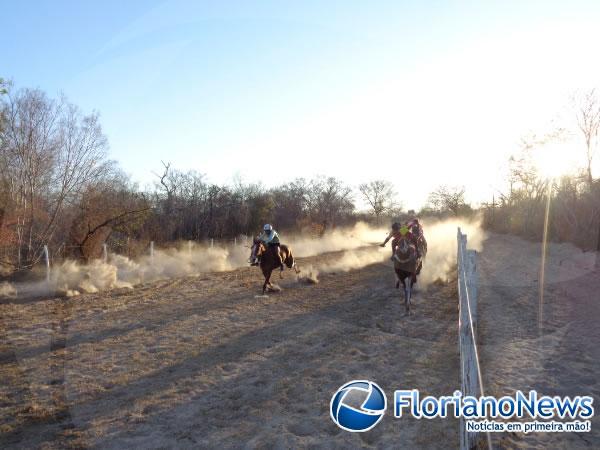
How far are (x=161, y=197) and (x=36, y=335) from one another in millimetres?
40596

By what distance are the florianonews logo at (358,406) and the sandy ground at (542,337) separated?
1.48m

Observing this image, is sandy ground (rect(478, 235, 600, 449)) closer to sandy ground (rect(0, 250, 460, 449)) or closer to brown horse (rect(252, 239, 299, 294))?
sandy ground (rect(0, 250, 460, 449))

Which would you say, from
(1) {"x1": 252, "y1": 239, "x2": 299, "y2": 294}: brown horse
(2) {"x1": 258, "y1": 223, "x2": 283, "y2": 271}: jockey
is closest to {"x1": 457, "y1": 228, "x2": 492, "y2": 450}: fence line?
(1) {"x1": 252, "y1": 239, "x2": 299, "y2": 294}: brown horse

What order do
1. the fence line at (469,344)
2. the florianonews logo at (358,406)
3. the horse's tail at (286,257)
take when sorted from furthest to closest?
the horse's tail at (286,257)
the florianonews logo at (358,406)
the fence line at (469,344)

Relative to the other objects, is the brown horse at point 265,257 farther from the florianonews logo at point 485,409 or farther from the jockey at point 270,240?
the florianonews logo at point 485,409

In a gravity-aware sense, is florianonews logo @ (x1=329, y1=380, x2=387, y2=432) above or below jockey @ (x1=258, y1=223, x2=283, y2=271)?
below

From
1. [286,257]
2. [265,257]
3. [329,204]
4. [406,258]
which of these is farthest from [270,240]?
[329,204]

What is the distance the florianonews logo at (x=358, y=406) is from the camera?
5.58 m

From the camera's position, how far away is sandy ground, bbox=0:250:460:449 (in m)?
5.34

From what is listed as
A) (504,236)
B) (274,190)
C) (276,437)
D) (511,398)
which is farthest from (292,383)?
(274,190)

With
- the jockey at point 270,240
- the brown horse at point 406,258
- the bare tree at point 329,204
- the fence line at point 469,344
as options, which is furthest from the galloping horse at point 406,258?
the bare tree at point 329,204

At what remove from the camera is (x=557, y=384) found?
6457 millimetres

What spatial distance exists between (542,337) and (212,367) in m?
6.74

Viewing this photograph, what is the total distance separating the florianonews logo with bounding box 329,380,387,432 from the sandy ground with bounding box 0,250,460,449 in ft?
0.46
